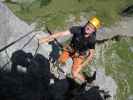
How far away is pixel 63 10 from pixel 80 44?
36.6 ft

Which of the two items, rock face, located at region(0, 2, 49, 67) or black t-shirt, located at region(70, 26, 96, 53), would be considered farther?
black t-shirt, located at region(70, 26, 96, 53)

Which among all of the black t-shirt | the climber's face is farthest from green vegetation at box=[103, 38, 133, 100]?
the climber's face

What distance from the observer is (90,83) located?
18.7 m

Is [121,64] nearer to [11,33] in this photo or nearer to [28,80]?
[28,80]

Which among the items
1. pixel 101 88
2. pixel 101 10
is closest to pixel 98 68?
pixel 101 88

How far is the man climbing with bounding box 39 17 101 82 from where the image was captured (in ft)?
49.0

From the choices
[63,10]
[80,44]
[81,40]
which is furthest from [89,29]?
[63,10]

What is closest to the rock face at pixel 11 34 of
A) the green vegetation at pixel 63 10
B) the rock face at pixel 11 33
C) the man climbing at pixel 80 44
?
the rock face at pixel 11 33

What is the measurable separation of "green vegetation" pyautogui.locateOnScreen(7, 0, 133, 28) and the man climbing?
7.44 m

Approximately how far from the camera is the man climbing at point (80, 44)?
14938 millimetres

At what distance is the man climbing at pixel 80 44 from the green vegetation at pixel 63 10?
744cm

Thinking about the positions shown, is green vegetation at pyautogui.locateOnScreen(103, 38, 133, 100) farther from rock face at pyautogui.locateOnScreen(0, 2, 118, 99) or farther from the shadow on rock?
rock face at pyautogui.locateOnScreen(0, 2, 118, 99)

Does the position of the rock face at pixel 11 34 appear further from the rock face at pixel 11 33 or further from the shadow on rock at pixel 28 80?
the shadow on rock at pixel 28 80

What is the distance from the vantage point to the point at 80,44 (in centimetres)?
1569
